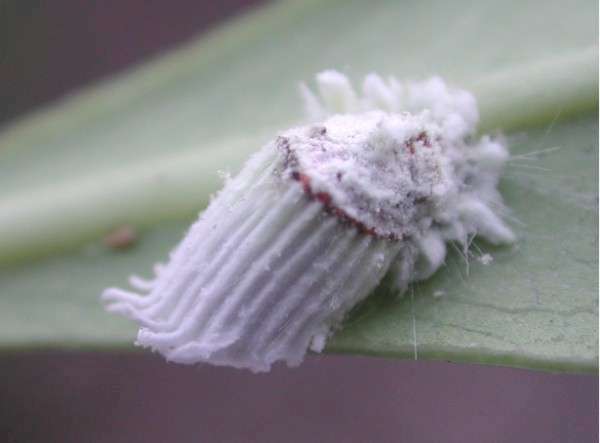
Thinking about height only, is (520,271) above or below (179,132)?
below

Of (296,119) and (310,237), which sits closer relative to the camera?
(310,237)

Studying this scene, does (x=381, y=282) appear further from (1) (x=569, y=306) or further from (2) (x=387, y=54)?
(2) (x=387, y=54)

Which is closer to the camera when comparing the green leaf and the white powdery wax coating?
the white powdery wax coating

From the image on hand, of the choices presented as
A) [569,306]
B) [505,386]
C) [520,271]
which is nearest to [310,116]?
[520,271]

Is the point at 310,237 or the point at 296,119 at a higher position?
the point at 296,119
